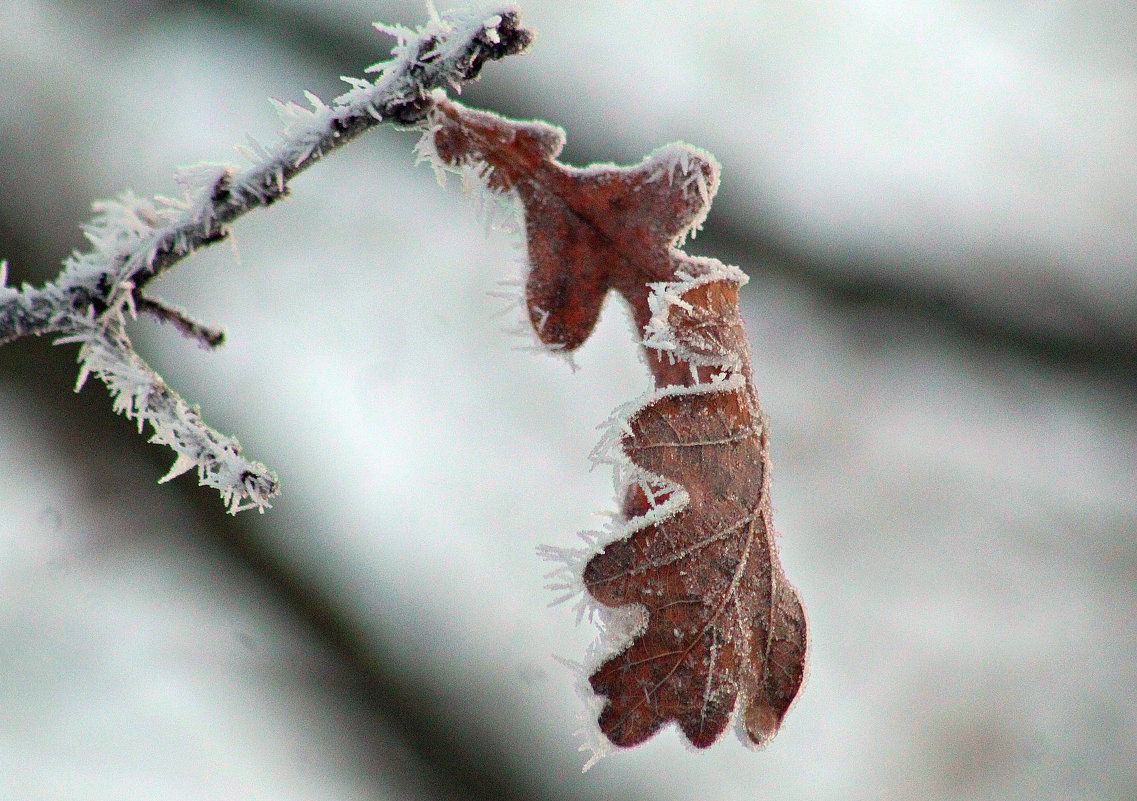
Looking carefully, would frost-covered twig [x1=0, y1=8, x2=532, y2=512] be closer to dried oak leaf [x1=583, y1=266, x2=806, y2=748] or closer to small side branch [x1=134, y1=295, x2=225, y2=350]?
small side branch [x1=134, y1=295, x2=225, y2=350]

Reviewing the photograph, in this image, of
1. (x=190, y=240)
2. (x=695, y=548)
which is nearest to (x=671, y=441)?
(x=695, y=548)

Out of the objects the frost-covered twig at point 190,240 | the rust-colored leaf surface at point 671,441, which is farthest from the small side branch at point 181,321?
the rust-colored leaf surface at point 671,441

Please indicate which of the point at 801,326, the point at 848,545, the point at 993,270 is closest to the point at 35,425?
the point at 801,326

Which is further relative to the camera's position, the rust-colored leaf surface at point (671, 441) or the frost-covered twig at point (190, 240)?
the rust-colored leaf surface at point (671, 441)

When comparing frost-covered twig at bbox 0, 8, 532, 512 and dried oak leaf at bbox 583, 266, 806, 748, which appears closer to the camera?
frost-covered twig at bbox 0, 8, 532, 512

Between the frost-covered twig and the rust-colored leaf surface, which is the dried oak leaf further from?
the frost-covered twig

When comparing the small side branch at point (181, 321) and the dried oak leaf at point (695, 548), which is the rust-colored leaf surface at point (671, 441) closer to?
the dried oak leaf at point (695, 548)

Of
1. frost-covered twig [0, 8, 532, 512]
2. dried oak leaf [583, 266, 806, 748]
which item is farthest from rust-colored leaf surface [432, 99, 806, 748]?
frost-covered twig [0, 8, 532, 512]
